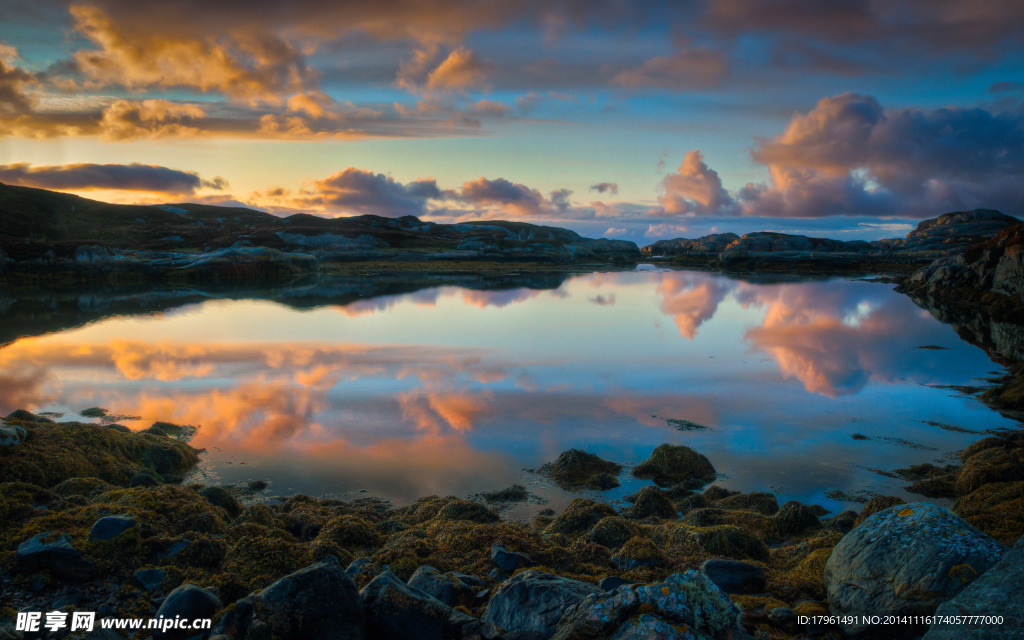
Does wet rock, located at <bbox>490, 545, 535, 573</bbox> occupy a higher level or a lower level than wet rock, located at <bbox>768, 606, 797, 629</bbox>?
lower

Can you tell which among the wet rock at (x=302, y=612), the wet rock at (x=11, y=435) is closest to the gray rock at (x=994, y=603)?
the wet rock at (x=302, y=612)

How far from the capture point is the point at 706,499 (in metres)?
9.29

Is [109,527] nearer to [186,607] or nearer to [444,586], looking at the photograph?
[186,607]

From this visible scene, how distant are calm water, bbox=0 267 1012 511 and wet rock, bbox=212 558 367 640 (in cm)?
470

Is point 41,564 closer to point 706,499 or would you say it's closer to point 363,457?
point 363,457

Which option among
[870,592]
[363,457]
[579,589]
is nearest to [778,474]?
[870,592]

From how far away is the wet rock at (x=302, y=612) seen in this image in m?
4.34

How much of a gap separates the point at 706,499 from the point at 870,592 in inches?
174

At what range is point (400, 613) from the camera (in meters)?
4.75

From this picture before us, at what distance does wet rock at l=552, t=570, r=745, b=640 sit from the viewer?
13.1 feet

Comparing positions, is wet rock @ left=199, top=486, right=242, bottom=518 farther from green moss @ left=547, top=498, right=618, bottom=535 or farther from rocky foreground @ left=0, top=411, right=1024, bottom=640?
green moss @ left=547, top=498, right=618, bottom=535

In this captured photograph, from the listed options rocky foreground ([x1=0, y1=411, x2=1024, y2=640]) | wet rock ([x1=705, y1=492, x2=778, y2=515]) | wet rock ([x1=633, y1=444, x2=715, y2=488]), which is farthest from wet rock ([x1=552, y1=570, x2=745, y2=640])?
wet rock ([x1=633, y1=444, x2=715, y2=488])

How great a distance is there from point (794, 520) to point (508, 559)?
441 centimetres

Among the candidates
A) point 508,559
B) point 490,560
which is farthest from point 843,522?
point 490,560
